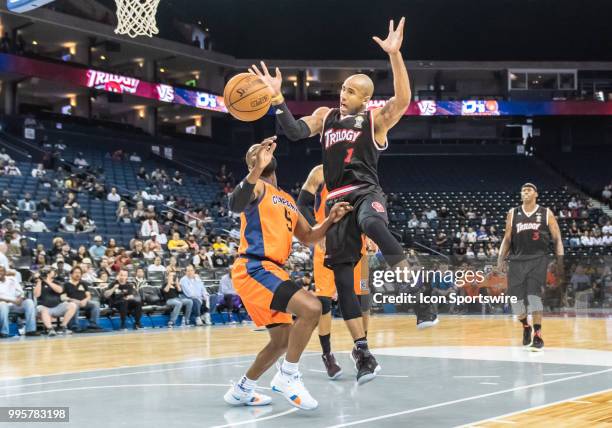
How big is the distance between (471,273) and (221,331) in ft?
18.6

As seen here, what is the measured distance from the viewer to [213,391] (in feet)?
20.3

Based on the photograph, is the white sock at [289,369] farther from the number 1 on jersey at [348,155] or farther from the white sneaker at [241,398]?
the number 1 on jersey at [348,155]

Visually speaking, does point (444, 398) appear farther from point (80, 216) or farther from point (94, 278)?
point (80, 216)

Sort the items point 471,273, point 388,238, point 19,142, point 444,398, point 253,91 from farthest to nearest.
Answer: point 19,142 < point 471,273 < point 253,91 < point 444,398 < point 388,238

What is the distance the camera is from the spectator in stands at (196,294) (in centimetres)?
1526

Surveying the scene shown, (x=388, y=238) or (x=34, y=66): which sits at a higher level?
(x=34, y=66)

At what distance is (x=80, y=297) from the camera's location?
1321 centimetres

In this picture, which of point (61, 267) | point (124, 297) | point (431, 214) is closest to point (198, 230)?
point (124, 297)

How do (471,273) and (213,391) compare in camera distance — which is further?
(471,273)

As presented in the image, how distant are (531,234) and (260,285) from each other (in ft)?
16.8

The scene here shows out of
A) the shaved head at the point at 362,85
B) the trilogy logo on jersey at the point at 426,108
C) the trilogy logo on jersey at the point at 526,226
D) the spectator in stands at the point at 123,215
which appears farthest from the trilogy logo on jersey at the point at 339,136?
the trilogy logo on jersey at the point at 426,108

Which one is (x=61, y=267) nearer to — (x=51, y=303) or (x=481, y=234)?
(x=51, y=303)

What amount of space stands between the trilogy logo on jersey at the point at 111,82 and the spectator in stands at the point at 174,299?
16.2 m

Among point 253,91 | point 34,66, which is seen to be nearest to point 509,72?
point 34,66
